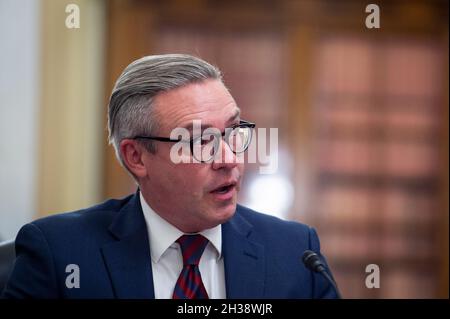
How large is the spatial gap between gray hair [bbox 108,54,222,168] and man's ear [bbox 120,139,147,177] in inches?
0.8

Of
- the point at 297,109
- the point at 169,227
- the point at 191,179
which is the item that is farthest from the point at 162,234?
the point at 297,109

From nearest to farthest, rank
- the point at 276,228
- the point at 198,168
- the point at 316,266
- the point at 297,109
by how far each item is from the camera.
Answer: the point at 316,266, the point at 198,168, the point at 276,228, the point at 297,109

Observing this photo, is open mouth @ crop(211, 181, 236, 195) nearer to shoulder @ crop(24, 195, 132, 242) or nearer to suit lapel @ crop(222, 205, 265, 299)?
suit lapel @ crop(222, 205, 265, 299)

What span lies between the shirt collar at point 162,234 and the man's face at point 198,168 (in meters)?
0.02

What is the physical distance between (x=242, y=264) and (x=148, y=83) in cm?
38

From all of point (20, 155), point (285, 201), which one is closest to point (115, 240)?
point (20, 155)

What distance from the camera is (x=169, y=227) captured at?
103 centimetres

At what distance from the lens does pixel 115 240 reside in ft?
3.33

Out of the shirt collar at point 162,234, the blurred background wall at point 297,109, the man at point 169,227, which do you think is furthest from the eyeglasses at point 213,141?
the blurred background wall at point 297,109

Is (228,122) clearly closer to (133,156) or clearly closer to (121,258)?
(133,156)

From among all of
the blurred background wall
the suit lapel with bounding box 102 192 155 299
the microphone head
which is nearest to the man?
the suit lapel with bounding box 102 192 155 299

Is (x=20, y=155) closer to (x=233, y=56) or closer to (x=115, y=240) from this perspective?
(x=115, y=240)

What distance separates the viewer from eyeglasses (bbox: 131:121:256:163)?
97 cm

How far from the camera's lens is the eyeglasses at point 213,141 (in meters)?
0.97
